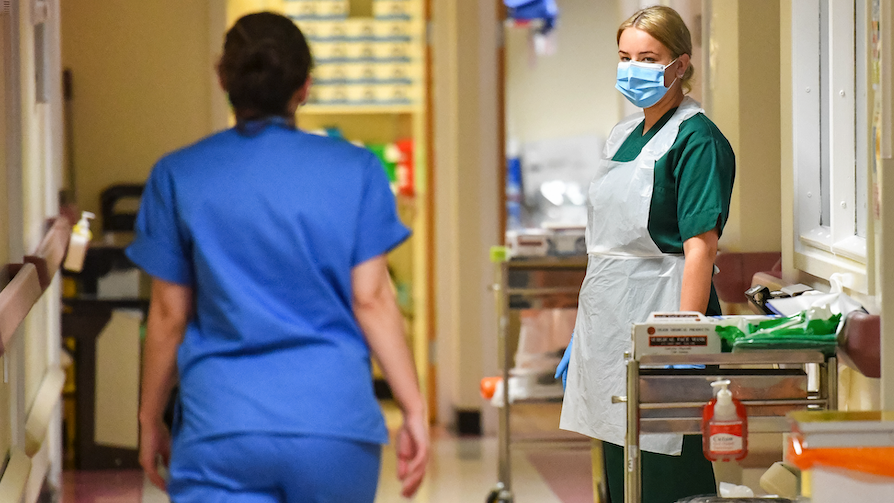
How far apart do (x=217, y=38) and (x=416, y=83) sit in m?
1.14

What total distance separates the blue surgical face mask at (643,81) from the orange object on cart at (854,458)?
38.0 inches

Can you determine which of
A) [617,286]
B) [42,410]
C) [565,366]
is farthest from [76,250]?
[617,286]

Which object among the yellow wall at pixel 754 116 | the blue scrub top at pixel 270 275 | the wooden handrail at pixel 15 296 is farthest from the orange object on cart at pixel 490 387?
the blue scrub top at pixel 270 275

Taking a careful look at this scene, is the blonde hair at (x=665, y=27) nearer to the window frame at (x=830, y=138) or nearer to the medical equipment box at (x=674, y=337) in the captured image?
the window frame at (x=830, y=138)

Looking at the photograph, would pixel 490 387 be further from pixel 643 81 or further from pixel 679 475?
pixel 643 81

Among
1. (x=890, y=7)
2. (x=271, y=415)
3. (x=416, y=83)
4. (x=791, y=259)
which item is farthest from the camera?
(x=416, y=83)

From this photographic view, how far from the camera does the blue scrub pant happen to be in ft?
5.19

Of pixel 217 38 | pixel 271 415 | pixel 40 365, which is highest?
pixel 217 38

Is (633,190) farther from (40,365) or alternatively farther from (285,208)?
(40,365)

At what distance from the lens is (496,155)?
17.6 feet

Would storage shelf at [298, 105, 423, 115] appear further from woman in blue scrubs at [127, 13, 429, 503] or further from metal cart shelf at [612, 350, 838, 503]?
woman in blue scrubs at [127, 13, 429, 503]

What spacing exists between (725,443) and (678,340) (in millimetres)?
208

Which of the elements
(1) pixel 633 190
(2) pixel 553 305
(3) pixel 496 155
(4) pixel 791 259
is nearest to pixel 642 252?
(1) pixel 633 190

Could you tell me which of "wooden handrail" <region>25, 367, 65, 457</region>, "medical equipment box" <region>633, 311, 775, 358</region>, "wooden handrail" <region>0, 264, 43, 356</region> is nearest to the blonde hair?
"medical equipment box" <region>633, 311, 775, 358</region>
